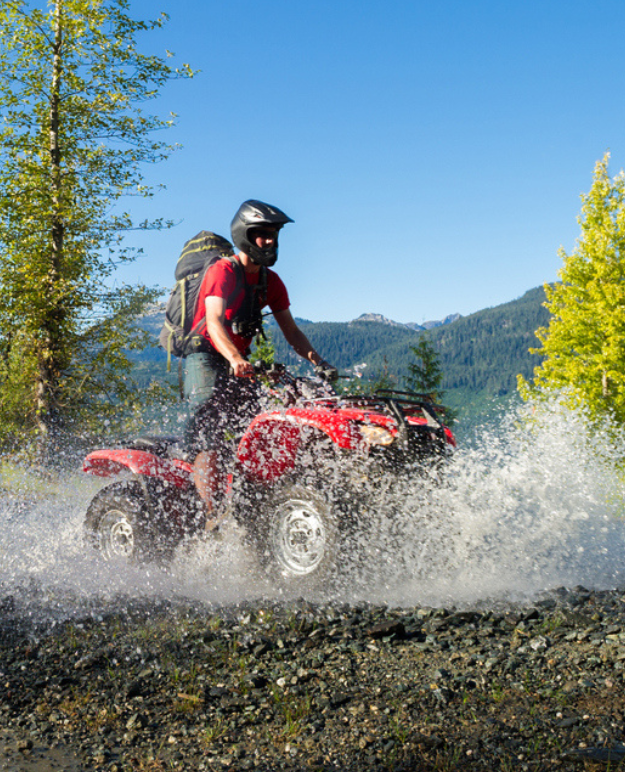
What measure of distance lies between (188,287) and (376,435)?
94.9 inches

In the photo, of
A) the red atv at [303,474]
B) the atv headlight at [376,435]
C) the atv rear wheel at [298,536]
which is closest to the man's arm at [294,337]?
the red atv at [303,474]

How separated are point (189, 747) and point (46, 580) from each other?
3782 mm

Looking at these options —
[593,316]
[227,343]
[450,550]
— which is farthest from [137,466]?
[593,316]

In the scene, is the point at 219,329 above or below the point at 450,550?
above

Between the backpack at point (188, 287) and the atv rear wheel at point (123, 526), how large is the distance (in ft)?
4.86

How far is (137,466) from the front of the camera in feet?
21.3

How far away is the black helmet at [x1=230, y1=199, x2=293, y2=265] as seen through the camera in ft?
18.8

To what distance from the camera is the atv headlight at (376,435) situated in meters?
5.04

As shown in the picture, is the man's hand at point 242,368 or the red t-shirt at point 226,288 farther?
the red t-shirt at point 226,288

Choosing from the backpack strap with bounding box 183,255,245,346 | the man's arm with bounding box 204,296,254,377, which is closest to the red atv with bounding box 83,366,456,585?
the man's arm with bounding box 204,296,254,377

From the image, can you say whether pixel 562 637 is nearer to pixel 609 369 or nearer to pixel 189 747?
pixel 189 747

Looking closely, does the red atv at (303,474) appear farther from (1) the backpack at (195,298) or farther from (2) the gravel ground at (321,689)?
(1) the backpack at (195,298)

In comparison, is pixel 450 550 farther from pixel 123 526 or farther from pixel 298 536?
pixel 123 526

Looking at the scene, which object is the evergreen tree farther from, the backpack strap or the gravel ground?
the gravel ground
